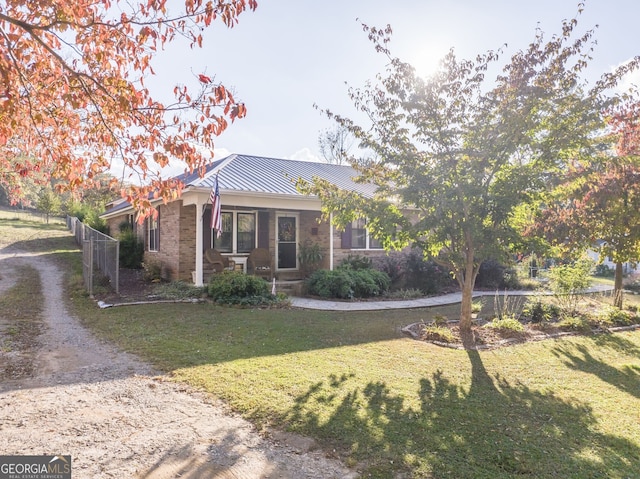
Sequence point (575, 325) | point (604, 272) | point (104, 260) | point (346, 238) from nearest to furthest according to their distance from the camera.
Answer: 1. point (575, 325)
2. point (104, 260)
3. point (346, 238)
4. point (604, 272)

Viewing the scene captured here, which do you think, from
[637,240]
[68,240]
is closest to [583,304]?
[637,240]

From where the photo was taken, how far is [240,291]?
10.5m

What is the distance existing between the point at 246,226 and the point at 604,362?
1052cm

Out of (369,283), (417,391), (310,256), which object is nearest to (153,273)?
(310,256)

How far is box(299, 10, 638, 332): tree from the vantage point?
6.58 meters

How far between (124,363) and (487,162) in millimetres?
6170

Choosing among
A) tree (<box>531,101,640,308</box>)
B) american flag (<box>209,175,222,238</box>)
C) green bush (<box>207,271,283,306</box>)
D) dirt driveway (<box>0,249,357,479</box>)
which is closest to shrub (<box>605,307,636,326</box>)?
tree (<box>531,101,640,308</box>)

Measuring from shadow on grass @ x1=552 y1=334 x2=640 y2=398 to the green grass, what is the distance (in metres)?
0.02

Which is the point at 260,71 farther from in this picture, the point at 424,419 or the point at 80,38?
the point at 424,419

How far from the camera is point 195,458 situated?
311 cm

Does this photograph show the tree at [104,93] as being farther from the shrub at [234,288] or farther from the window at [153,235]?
the window at [153,235]

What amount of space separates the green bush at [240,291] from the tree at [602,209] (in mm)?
6306

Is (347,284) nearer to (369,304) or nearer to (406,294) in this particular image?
(369,304)

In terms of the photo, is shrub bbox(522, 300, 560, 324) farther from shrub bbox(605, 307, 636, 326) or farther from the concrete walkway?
shrub bbox(605, 307, 636, 326)
